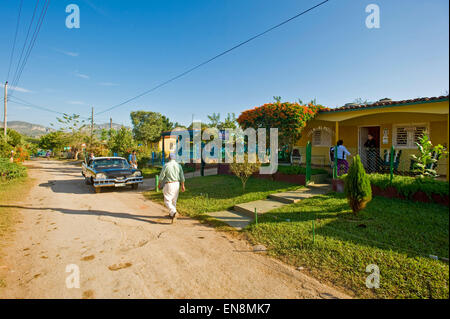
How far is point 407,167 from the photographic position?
9781 mm

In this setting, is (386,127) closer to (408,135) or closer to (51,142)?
(408,135)

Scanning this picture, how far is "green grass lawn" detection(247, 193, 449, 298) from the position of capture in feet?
10.1

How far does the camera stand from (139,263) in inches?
148

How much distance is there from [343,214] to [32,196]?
10978 mm

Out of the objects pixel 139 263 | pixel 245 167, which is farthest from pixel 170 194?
pixel 245 167

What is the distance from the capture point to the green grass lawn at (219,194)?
741 cm

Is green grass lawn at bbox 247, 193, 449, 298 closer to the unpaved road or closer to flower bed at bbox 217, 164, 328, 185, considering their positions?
the unpaved road

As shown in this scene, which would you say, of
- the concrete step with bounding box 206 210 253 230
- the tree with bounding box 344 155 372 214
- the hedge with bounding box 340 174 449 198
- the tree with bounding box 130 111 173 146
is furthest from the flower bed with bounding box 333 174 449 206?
the tree with bounding box 130 111 173 146

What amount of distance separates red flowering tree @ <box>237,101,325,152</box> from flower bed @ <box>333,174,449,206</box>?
4.09m

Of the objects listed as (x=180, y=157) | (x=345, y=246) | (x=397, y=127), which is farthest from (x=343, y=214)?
(x=180, y=157)

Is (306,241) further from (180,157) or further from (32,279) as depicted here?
(180,157)


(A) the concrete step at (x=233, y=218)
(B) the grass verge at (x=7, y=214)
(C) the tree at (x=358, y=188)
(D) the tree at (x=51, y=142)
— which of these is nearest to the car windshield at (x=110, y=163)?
(B) the grass verge at (x=7, y=214)

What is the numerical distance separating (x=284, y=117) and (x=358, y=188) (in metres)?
5.86

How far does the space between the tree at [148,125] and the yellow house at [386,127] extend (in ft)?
105
